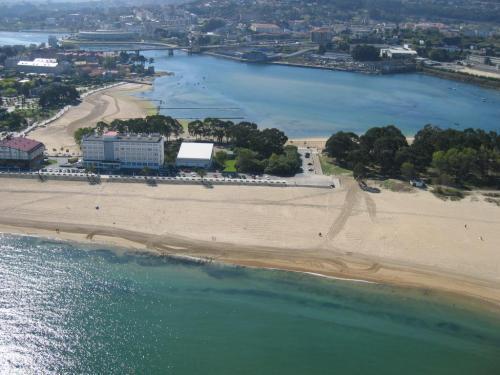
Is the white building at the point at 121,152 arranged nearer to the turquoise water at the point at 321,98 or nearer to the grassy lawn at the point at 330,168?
the grassy lawn at the point at 330,168

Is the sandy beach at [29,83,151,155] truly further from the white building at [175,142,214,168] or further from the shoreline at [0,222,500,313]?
the shoreline at [0,222,500,313]

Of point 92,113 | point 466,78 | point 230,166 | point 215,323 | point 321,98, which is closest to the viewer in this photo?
point 215,323

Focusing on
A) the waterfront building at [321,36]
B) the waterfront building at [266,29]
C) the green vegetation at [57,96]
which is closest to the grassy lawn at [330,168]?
the green vegetation at [57,96]

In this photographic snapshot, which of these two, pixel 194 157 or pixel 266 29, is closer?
pixel 194 157

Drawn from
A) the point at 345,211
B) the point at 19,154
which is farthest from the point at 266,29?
the point at 345,211

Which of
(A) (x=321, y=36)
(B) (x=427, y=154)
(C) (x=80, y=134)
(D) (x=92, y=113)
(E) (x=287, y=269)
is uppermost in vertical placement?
(A) (x=321, y=36)

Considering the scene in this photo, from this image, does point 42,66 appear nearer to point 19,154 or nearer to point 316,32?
point 19,154
